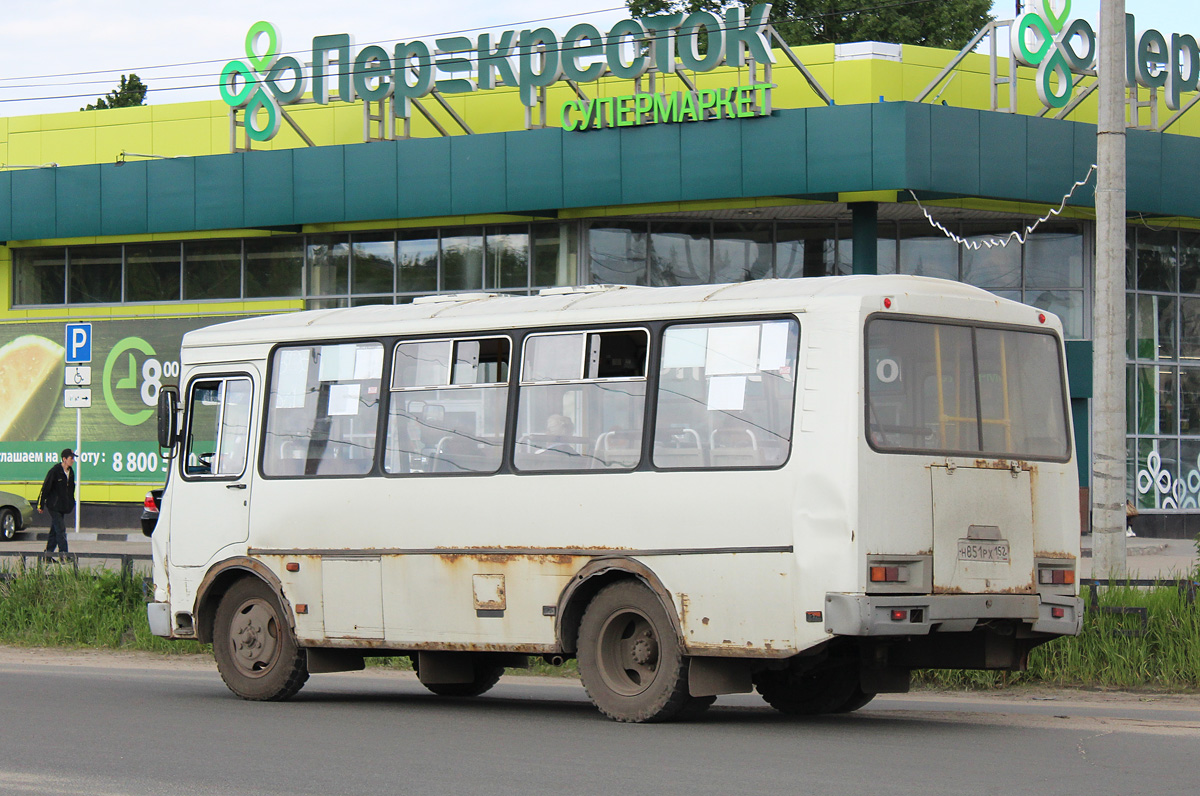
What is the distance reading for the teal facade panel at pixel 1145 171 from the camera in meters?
28.7

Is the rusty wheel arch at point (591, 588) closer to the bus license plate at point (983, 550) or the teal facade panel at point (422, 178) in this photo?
the bus license plate at point (983, 550)

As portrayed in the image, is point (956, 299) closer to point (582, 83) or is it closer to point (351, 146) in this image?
point (582, 83)

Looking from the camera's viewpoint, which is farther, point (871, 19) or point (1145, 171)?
point (871, 19)

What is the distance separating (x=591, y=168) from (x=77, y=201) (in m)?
11.4

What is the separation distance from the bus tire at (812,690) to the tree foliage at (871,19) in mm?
39822

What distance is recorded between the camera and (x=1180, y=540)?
3050 cm

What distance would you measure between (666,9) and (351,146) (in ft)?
→ 77.7

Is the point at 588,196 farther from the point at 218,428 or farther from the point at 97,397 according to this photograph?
the point at 218,428

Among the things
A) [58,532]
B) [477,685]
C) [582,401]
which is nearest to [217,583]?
[477,685]

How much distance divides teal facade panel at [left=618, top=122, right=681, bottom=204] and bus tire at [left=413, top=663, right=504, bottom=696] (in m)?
15.8

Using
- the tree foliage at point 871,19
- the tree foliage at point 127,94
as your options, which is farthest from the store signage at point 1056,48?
the tree foliage at point 127,94

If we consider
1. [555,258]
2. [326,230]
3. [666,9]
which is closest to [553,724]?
[555,258]

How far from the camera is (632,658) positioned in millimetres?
11242

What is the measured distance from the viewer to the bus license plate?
1061 cm
